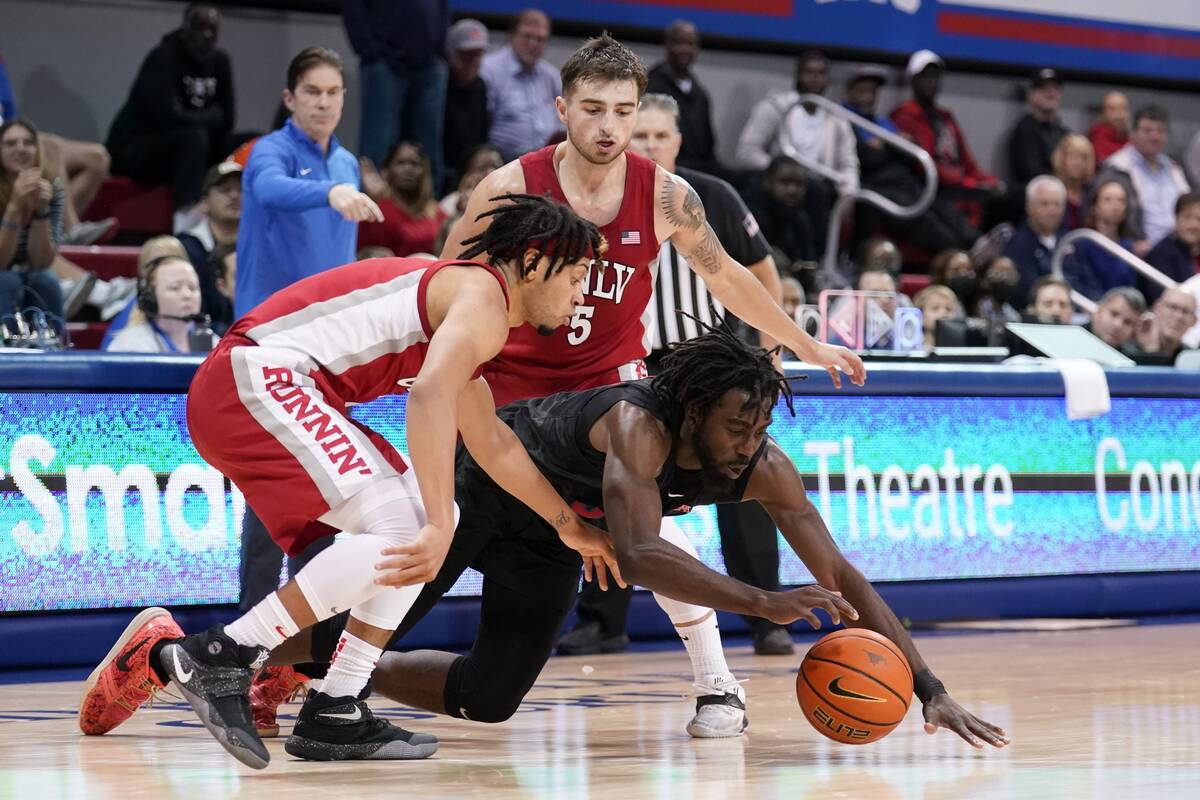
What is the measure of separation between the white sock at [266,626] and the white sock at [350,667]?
0.51 ft

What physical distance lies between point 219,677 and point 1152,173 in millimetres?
11700

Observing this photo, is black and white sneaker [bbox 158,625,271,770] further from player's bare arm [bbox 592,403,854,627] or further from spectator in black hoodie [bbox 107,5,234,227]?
spectator in black hoodie [bbox 107,5,234,227]

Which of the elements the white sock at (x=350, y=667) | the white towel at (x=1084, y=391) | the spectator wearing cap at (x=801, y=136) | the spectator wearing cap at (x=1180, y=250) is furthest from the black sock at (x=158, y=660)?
the spectator wearing cap at (x=1180, y=250)

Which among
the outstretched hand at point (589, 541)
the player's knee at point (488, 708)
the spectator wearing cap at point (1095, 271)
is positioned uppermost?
the spectator wearing cap at point (1095, 271)

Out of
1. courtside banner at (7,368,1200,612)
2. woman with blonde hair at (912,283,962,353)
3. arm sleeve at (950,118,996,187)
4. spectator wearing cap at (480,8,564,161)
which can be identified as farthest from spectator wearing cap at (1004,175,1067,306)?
courtside banner at (7,368,1200,612)

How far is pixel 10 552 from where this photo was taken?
581 cm

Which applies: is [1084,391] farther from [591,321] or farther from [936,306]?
[591,321]

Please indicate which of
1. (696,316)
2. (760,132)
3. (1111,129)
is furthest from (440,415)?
(1111,129)

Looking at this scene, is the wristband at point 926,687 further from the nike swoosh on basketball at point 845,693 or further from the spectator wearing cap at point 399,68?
the spectator wearing cap at point 399,68

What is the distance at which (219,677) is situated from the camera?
387 centimetres

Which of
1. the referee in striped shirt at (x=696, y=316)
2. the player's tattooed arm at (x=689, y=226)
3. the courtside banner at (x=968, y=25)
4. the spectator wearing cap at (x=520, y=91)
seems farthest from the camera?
the courtside banner at (x=968, y=25)

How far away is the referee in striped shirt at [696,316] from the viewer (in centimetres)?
634

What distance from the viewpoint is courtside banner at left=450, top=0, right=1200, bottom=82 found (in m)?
12.9

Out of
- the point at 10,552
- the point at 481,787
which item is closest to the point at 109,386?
the point at 10,552
